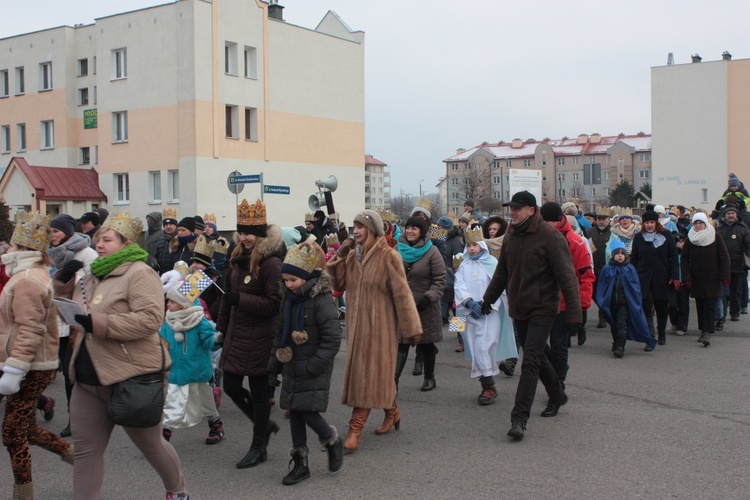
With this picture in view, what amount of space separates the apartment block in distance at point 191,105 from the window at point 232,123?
5 centimetres

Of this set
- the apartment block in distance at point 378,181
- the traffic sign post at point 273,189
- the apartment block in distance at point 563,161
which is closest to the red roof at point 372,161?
the apartment block in distance at point 378,181

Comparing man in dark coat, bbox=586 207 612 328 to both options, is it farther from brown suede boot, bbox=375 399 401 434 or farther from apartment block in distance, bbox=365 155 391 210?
apartment block in distance, bbox=365 155 391 210

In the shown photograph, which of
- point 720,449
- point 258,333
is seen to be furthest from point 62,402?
point 720,449

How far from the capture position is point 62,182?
128 ft

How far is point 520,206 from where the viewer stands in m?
6.64

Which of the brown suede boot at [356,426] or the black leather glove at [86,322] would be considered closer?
the black leather glove at [86,322]

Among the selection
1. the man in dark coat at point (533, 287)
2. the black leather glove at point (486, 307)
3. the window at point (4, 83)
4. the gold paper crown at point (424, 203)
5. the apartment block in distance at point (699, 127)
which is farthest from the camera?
the apartment block in distance at point (699, 127)

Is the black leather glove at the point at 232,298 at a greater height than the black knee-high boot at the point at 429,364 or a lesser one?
greater

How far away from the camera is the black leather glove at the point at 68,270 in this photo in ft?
16.1

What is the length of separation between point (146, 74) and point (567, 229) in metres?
31.7

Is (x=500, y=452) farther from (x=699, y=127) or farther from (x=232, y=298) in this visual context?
(x=699, y=127)

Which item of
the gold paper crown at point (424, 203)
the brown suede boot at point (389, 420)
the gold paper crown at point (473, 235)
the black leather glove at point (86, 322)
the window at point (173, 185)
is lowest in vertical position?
the brown suede boot at point (389, 420)

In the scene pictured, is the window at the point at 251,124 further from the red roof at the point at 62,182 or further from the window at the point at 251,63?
the red roof at the point at 62,182

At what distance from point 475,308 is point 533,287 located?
5.23 ft
